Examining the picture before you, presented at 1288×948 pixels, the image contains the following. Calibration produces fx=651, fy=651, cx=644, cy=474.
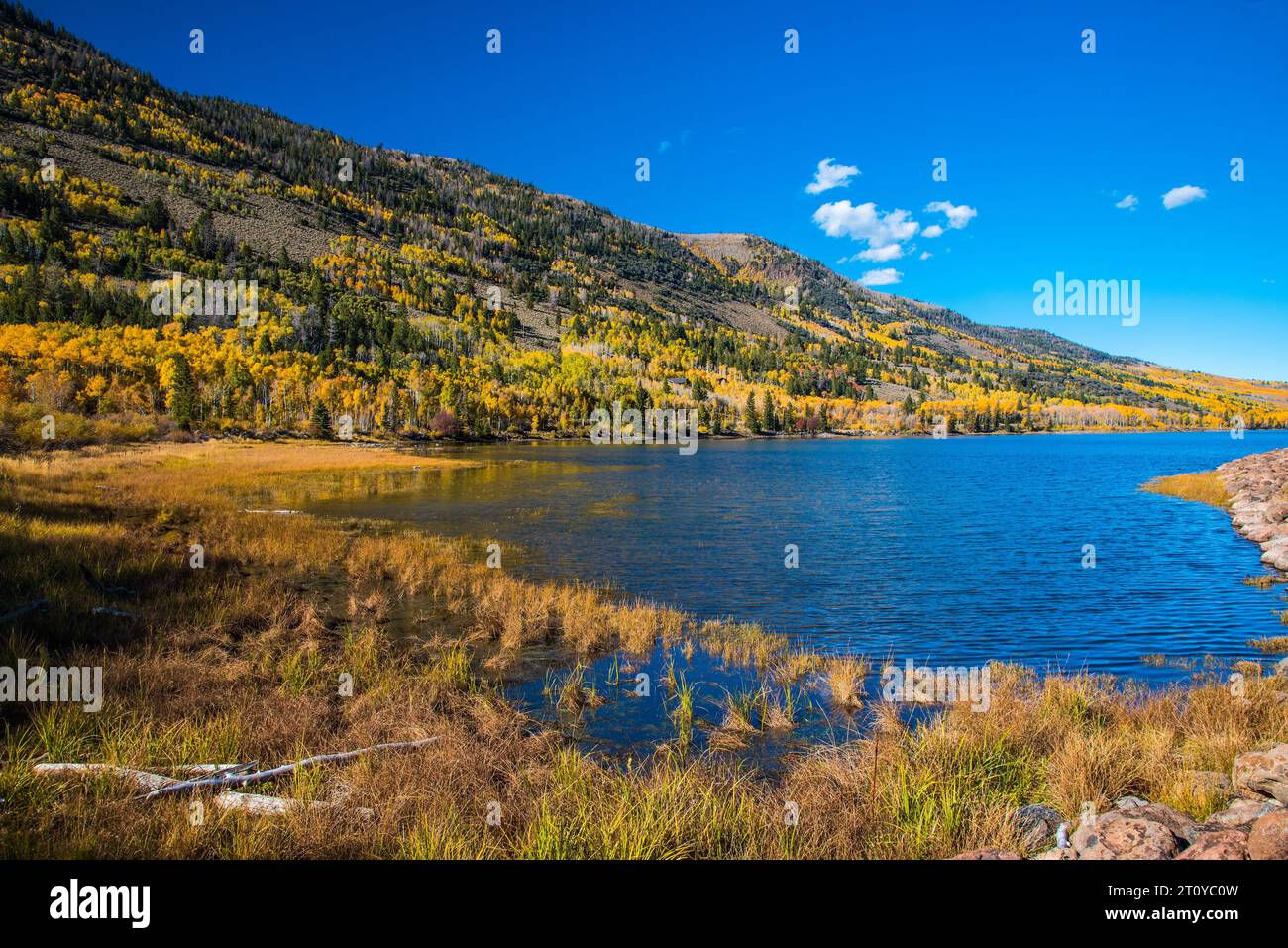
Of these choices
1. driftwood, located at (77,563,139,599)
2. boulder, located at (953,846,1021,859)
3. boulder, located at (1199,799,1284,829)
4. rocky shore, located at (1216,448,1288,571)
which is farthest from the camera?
rocky shore, located at (1216,448,1288,571)

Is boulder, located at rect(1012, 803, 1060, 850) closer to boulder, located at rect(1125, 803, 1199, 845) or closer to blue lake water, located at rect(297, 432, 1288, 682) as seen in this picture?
boulder, located at rect(1125, 803, 1199, 845)

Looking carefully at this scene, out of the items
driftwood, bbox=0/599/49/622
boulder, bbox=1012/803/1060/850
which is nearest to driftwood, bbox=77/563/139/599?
driftwood, bbox=0/599/49/622

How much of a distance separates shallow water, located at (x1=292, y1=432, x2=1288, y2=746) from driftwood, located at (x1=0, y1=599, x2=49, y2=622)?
9.15 meters

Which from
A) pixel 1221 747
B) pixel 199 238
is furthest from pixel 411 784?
pixel 199 238

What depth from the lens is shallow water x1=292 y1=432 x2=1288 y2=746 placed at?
16.5m

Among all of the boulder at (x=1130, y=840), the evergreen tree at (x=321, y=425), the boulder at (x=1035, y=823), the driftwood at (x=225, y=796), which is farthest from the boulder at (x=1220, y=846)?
the evergreen tree at (x=321, y=425)

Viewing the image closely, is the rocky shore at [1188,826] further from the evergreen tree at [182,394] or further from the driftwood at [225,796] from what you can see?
the evergreen tree at [182,394]

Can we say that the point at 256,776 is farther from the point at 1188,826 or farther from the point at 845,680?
the point at 845,680

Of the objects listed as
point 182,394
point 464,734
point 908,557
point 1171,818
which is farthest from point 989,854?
point 182,394

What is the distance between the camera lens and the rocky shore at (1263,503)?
2736 cm

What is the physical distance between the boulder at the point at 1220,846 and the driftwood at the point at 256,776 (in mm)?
8177

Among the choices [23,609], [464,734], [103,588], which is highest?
[23,609]

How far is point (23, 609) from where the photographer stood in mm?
11906

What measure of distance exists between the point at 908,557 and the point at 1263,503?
78.1 feet
